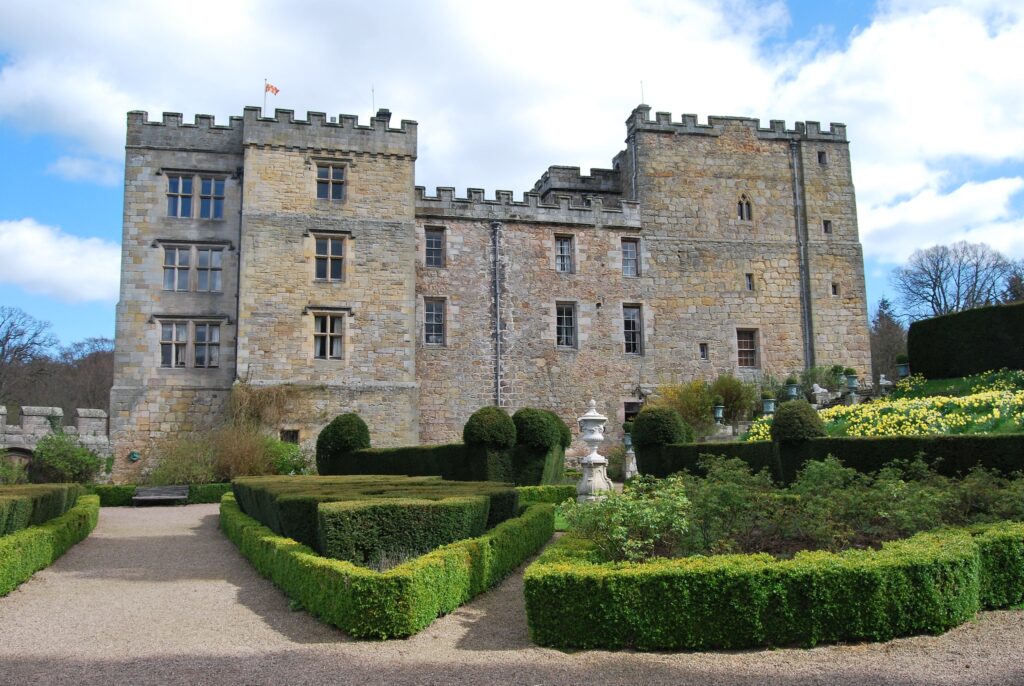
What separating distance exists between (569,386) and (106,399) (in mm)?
25525

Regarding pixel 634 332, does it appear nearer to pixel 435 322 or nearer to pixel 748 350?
pixel 748 350

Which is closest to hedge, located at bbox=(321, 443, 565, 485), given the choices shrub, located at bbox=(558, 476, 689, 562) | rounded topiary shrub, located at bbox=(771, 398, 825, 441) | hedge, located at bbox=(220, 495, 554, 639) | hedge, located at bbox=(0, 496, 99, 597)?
rounded topiary shrub, located at bbox=(771, 398, 825, 441)

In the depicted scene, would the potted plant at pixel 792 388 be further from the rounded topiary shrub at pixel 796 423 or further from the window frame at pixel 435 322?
the window frame at pixel 435 322

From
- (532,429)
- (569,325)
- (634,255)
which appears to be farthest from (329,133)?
(532,429)

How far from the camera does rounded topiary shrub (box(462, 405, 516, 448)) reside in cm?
1636

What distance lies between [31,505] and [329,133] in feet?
50.4

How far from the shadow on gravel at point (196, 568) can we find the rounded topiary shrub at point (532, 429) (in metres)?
6.04

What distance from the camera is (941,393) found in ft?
68.5

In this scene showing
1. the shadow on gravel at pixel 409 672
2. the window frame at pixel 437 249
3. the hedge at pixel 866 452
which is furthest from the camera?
the window frame at pixel 437 249

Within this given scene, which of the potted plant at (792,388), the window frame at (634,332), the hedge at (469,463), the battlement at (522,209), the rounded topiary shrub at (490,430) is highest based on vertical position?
the battlement at (522,209)

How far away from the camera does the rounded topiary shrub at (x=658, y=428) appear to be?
17562 mm

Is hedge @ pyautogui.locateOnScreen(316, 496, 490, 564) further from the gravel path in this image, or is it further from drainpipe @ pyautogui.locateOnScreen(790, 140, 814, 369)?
drainpipe @ pyautogui.locateOnScreen(790, 140, 814, 369)

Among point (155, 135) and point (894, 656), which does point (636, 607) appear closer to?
point (894, 656)

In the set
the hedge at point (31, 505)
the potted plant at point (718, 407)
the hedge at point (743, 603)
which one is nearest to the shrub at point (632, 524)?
the hedge at point (743, 603)
